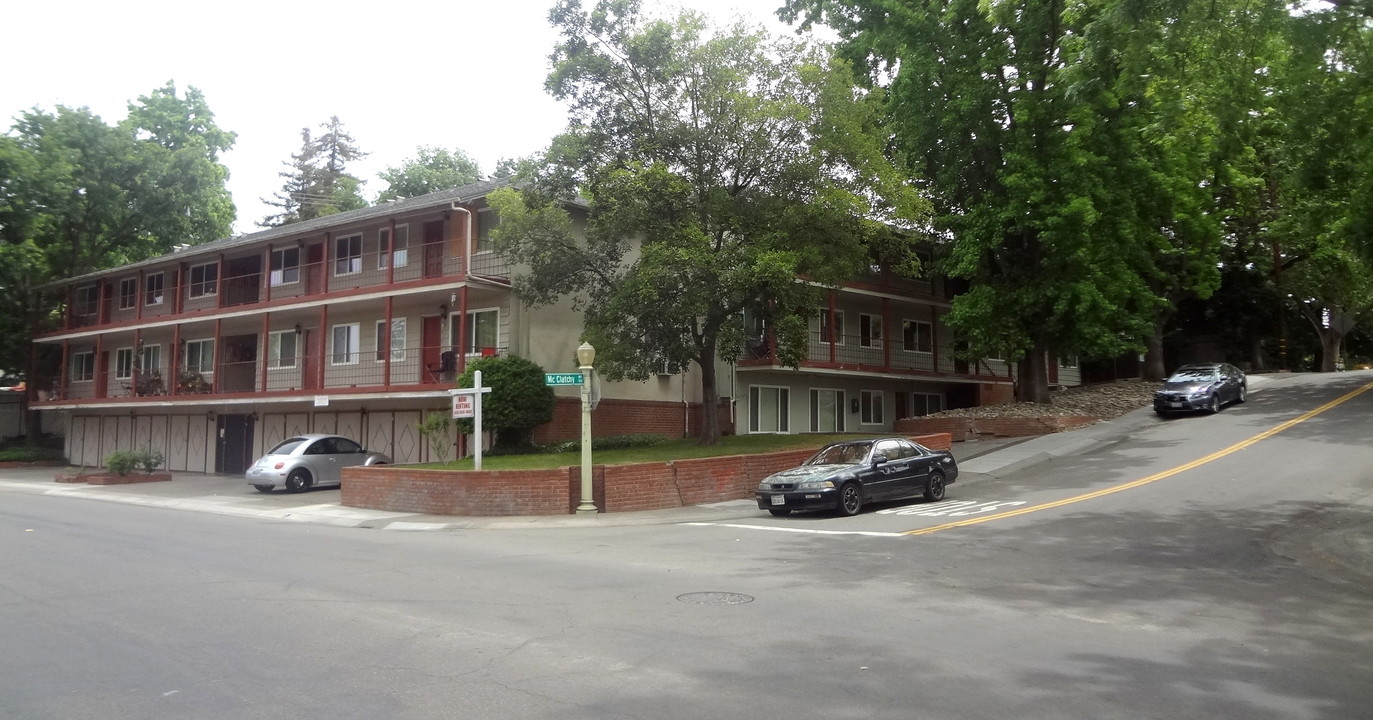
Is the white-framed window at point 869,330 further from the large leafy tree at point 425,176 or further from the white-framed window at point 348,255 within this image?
the large leafy tree at point 425,176

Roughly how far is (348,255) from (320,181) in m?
42.9

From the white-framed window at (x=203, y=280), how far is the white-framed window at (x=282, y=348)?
428cm

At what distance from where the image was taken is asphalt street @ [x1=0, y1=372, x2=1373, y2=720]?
250 inches

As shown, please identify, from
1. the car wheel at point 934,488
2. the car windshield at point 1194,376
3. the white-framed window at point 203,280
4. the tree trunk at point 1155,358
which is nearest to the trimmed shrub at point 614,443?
the car wheel at point 934,488

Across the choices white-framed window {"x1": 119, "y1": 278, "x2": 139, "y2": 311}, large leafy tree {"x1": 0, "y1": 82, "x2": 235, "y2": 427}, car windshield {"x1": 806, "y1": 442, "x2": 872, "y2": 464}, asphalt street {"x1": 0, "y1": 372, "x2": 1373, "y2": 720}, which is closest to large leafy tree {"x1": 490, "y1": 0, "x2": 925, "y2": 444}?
car windshield {"x1": 806, "y1": 442, "x2": 872, "y2": 464}

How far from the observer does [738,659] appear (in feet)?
23.8

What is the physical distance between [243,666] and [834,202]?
18435 mm

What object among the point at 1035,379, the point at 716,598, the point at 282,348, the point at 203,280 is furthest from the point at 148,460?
the point at 1035,379

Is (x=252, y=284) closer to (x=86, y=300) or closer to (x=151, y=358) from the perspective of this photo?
(x=151, y=358)

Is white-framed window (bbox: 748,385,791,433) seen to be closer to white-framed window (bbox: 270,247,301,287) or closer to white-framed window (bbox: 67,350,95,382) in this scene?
white-framed window (bbox: 270,247,301,287)

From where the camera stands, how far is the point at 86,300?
1651 inches

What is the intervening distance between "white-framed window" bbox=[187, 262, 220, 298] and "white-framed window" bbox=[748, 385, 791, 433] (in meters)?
20.8

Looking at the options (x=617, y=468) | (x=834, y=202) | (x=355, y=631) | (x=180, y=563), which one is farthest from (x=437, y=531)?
(x=834, y=202)

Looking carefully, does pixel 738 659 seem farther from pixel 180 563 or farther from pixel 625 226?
pixel 625 226
